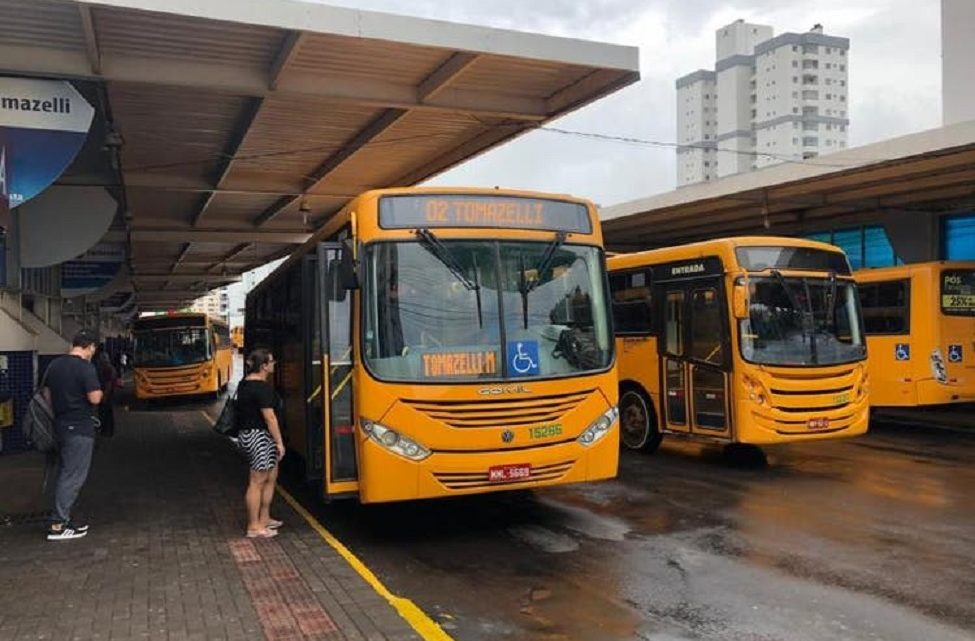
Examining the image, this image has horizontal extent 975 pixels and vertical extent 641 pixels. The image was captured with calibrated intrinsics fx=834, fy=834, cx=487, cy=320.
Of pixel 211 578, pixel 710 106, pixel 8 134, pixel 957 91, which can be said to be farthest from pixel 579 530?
pixel 710 106

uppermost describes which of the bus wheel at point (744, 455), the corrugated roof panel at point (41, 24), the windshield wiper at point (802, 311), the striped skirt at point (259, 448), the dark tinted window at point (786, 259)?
the corrugated roof panel at point (41, 24)

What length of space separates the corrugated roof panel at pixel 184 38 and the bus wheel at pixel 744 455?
8.11 m

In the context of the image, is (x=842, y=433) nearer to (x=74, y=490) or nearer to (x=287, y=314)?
(x=287, y=314)

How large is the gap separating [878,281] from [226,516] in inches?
496

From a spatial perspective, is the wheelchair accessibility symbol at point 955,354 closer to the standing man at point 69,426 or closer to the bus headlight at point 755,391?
the bus headlight at point 755,391

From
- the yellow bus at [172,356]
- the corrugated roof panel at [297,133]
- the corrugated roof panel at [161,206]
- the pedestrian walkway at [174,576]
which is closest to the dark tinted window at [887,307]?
the corrugated roof panel at [297,133]

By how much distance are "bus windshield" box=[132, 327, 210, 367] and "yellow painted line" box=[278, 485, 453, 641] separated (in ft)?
60.6

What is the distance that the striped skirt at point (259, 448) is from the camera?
290 inches

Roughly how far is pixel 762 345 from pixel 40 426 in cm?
A: 816

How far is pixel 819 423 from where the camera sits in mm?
10469

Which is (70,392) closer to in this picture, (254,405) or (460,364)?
(254,405)

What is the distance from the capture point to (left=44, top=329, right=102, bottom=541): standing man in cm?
743

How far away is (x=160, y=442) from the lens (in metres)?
15.1

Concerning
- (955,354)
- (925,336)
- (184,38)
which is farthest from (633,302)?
(184,38)
